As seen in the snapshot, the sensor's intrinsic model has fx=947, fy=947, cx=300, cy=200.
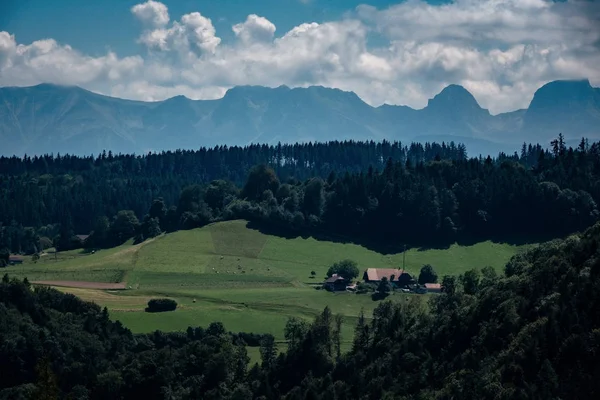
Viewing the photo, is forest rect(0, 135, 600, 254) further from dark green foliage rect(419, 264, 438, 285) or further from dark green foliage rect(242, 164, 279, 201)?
dark green foliage rect(419, 264, 438, 285)

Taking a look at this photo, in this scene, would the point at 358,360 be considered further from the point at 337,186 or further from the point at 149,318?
the point at 337,186

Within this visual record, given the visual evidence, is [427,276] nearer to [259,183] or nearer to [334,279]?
[334,279]

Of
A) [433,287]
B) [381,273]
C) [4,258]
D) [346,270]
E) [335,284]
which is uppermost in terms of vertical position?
[346,270]

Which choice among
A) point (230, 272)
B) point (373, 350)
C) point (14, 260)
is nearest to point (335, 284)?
point (230, 272)

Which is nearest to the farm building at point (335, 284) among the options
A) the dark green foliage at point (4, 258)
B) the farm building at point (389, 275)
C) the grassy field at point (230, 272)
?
the grassy field at point (230, 272)

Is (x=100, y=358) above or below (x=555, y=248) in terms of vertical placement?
below

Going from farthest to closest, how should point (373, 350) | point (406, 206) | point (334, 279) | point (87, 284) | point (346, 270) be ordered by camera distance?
point (406, 206) < point (346, 270) < point (334, 279) < point (87, 284) < point (373, 350)

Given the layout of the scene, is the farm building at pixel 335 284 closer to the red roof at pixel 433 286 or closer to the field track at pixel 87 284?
the red roof at pixel 433 286

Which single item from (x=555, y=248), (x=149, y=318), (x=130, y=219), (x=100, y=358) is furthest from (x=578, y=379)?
(x=130, y=219)
